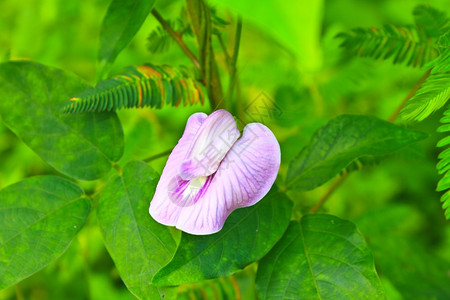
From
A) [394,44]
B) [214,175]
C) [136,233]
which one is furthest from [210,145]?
[394,44]

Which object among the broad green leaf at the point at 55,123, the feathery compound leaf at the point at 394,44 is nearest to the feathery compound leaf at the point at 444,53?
the feathery compound leaf at the point at 394,44

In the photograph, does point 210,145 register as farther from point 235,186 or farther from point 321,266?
point 321,266

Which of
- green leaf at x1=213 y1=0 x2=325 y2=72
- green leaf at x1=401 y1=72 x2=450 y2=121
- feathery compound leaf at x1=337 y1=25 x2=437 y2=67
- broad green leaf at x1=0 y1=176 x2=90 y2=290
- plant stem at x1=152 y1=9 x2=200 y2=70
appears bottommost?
broad green leaf at x1=0 y1=176 x2=90 y2=290

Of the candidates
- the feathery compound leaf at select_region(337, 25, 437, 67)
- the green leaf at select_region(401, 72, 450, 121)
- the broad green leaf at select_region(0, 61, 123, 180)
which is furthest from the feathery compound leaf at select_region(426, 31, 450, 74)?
the broad green leaf at select_region(0, 61, 123, 180)

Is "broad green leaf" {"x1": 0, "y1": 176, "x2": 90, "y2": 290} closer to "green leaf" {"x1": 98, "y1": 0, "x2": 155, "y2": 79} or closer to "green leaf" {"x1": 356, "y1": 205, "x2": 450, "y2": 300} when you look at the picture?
"green leaf" {"x1": 98, "y1": 0, "x2": 155, "y2": 79}

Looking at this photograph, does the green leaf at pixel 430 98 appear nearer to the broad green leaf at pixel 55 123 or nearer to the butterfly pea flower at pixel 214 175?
the butterfly pea flower at pixel 214 175

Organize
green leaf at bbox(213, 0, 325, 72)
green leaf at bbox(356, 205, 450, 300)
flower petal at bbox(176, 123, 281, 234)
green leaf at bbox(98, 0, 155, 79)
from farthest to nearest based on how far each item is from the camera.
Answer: green leaf at bbox(356, 205, 450, 300) → green leaf at bbox(98, 0, 155, 79) → flower petal at bbox(176, 123, 281, 234) → green leaf at bbox(213, 0, 325, 72)
